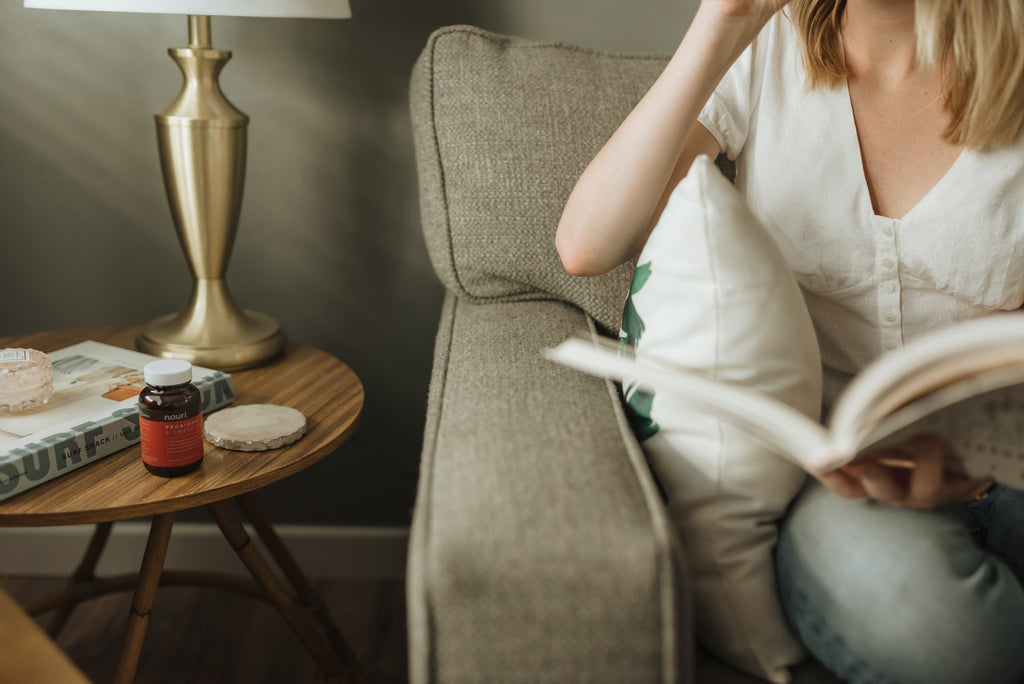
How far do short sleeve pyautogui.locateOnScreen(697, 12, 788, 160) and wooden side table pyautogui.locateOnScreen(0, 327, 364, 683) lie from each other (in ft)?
1.69

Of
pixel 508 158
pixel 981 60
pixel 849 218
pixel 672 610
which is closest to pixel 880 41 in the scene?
pixel 981 60

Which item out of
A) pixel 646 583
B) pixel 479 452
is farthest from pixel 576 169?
pixel 646 583

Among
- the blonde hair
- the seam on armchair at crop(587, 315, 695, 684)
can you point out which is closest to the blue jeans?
the seam on armchair at crop(587, 315, 695, 684)

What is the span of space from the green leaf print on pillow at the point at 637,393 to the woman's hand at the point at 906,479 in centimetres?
15

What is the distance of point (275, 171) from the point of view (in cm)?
131

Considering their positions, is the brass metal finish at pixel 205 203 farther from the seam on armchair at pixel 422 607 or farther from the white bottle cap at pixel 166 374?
the seam on armchair at pixel 422 607

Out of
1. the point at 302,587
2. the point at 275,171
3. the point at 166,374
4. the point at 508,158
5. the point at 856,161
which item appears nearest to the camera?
the point at 166,374

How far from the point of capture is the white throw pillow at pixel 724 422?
0.61m

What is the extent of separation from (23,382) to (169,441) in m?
0.18

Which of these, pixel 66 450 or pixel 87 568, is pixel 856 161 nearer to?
pixel 66 450

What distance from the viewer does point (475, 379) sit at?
75cm

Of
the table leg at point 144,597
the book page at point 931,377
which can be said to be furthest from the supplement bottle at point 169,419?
the book page at point 931,377

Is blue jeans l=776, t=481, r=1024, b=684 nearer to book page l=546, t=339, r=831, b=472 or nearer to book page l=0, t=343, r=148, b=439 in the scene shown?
book page l=546, t=339, r=831, b=472

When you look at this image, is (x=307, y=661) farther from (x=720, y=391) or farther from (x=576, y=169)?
(x=720, y=391)
